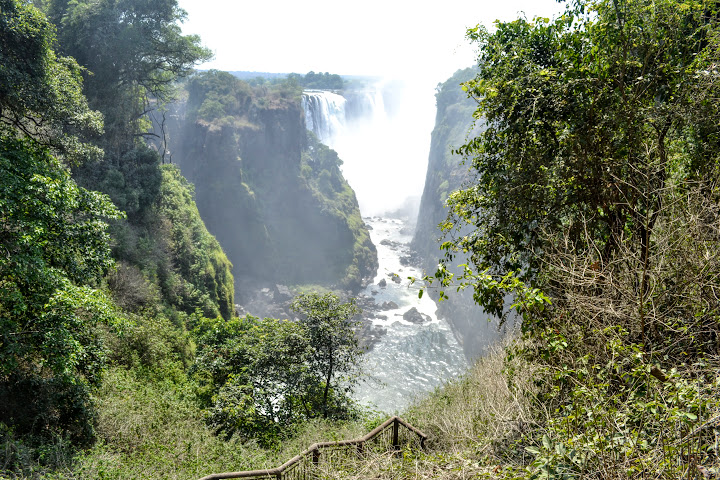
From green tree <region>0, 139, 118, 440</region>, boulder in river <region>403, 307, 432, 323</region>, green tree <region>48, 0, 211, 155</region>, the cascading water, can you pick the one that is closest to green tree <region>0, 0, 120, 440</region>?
green tree <region>0, 139, 118, 440</region>

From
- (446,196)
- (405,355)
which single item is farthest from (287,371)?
(446,196)

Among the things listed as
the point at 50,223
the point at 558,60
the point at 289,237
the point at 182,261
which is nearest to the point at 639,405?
the point at 558,60

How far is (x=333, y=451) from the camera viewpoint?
5.81 m

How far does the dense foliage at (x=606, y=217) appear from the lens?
3502 mm

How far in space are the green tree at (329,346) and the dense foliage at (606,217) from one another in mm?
6328

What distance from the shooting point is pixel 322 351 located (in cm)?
1188

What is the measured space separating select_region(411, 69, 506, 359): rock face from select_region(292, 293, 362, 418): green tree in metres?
31.9

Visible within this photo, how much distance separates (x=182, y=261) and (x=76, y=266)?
47.3ft

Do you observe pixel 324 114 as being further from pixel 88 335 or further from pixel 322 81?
pixel 88 335

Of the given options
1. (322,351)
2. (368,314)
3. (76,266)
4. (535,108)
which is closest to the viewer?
(535,108)

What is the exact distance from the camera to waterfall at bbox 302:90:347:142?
70938 mm

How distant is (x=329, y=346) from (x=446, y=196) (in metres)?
53.7

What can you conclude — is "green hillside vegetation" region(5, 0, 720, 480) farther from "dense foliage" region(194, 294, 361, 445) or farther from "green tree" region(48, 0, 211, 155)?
"green tree" region(48, 0, 211, 155)

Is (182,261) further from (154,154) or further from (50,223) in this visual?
(50,223)
